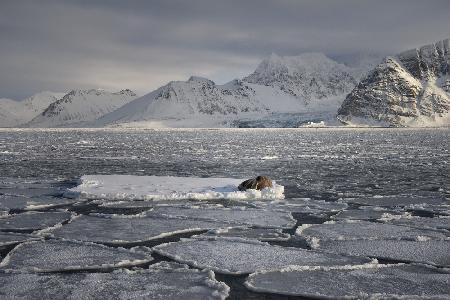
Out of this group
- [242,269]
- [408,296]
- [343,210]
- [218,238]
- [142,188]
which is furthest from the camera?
[142,188]

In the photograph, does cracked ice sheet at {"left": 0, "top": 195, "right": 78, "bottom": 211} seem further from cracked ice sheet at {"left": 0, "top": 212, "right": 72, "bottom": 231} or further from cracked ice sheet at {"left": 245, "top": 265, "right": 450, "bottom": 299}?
cracked ice sheet at {"left": 245, "top": 265, "right": 450, "bottom": 299}

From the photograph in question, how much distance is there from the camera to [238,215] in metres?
12.8

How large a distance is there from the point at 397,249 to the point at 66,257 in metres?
6.23

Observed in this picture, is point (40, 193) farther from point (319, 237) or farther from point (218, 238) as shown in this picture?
point (319, 237)

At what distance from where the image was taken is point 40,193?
16938mm

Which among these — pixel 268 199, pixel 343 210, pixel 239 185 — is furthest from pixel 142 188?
pixel 343 210

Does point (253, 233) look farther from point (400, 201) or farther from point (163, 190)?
point (400, 201)

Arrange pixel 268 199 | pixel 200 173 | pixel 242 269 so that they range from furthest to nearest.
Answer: pixel 200 173 → pixel 268 199 → pixel 242 269

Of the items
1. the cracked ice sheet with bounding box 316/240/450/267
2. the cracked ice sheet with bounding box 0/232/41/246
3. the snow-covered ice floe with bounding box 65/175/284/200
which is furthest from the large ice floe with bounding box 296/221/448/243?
the cracked ice sheet with bounding box 0/232/41/246

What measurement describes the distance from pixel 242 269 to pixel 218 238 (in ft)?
7.18

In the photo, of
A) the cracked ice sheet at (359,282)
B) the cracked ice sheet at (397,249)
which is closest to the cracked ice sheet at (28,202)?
the cracked ice sheet at (397,249)

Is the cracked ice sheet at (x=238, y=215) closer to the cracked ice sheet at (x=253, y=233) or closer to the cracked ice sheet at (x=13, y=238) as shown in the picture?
the cracked ice sheet at (x=253, y=233)

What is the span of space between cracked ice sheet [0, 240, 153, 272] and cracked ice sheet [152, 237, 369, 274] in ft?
2.38

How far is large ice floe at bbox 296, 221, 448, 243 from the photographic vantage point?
33.6ft
